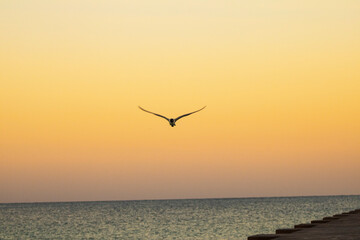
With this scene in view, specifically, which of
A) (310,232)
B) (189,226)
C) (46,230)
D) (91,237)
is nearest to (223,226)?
(189,226)

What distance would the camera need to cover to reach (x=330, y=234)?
1606 cm

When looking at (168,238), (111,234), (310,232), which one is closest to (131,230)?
(111,234)

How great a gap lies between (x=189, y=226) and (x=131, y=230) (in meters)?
6.70

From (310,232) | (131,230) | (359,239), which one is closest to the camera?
(359,239)

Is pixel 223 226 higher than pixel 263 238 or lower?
higher

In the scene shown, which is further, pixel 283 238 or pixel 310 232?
pixel 310 232

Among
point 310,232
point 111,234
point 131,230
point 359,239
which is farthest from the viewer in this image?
point 131,230

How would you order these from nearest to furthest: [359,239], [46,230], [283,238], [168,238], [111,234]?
[359,239]
[283,238]
[168,238]
[111,234]
[46,230]

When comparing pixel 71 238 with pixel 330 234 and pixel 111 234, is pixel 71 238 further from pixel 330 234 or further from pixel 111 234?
pixel 330 234

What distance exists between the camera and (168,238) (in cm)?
5891

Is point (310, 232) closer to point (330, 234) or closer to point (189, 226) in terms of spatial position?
point (330, 234)

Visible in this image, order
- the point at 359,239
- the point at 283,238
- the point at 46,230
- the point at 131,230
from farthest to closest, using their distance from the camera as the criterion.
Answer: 1. the point at 46,230
2. the point at 131,230
3. the point at 283,238
4. the point at 359,239

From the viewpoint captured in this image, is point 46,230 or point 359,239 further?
point 46,230

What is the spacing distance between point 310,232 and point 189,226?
183ft
